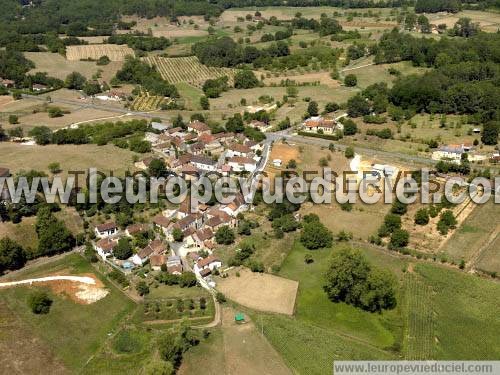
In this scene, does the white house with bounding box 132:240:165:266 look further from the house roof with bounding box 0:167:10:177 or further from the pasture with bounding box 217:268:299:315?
the house roof with bounding box 0:167:10:177

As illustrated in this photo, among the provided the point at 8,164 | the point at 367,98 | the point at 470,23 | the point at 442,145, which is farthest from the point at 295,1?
the point at 8,164

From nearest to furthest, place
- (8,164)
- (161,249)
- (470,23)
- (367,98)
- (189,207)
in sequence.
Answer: (161,249)
(189,207)
(8,164)
(367,98)
(470,23)

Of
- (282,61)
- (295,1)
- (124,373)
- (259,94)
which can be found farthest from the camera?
(295,1)

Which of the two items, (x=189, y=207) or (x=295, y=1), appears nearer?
(x=189, y=207)

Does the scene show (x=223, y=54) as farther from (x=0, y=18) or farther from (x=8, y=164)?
(x=0, y=18)

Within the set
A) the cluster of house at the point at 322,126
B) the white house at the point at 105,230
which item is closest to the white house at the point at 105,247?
the white house at the point at 105,230

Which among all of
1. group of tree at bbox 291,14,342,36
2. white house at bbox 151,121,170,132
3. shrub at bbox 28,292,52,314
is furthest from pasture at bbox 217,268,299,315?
group of tree at bbox 291,14,342,36
